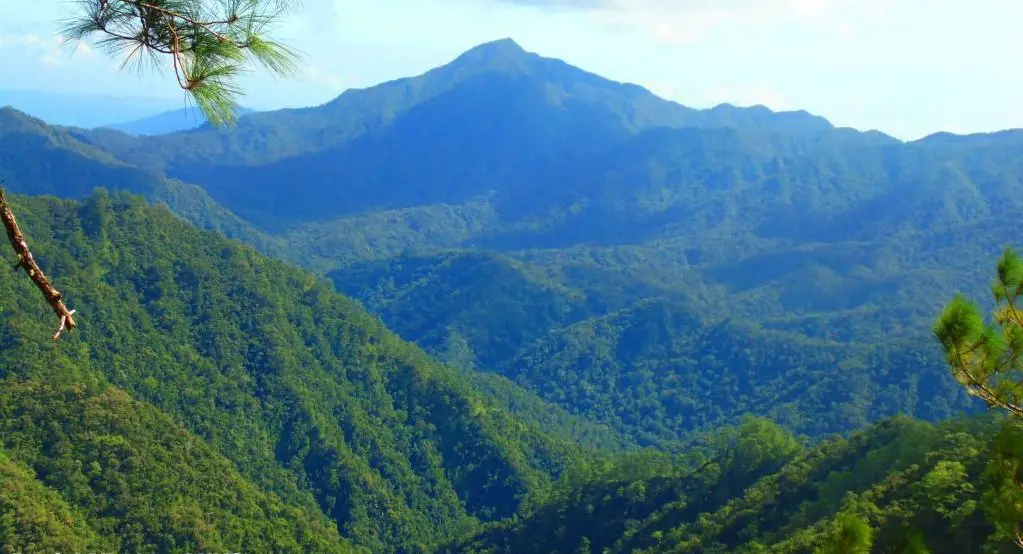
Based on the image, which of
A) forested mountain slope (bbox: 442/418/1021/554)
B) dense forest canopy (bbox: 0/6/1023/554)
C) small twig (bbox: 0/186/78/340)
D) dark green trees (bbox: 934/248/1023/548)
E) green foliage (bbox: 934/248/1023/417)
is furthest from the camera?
dense forest canopy (bbox: 0/6/1023/554)

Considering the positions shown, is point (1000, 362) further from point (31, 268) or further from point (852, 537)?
point (31, 268)

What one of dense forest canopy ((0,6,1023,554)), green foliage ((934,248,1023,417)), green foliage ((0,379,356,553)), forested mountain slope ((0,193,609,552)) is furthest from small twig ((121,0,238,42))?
forested mountain slope ((0,193,609,552))

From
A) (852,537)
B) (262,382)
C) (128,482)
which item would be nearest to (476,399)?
(262,382)

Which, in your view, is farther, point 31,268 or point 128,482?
point 128,482

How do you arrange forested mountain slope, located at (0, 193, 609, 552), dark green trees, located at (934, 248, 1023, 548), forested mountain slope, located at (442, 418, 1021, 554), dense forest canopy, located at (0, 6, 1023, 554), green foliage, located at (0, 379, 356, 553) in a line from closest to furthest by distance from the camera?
dark green trees, located at (934, 248, 1023, 548) < forested mountain slope, located at (442, 418, 1021, 554) < dense forest canopy, located at (0, 6, 1023, 554) < green foliage, located at (0, 379, 356, 553) < forested mountain slope, located at (0, 193, 609, 552)

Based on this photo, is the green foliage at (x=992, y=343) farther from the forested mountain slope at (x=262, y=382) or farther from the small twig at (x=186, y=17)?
the forested mountain slope at (x=262, y=382)

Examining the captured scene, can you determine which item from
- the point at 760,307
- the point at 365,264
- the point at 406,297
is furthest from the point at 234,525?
the point at 365,264

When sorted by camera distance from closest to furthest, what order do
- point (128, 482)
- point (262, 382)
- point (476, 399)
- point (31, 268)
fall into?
point (31, 268)
point (128, 482)
point (262, 382)
point (476, 399)

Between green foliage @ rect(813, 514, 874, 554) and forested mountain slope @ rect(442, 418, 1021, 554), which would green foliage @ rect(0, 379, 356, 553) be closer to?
forested mountain slope @ rect(442, 418, 1021, 554)

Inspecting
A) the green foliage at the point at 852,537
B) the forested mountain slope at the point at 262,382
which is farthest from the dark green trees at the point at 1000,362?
the forested mountain slope at the point at 262,382

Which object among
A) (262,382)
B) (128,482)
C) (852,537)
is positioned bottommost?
(262,382)

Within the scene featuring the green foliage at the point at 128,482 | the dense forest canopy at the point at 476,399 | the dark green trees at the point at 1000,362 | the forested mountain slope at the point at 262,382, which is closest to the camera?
the dark green trees at the point at 1000,362

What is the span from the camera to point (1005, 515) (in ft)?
22.1

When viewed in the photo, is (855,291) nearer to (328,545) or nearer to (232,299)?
(232,299)
